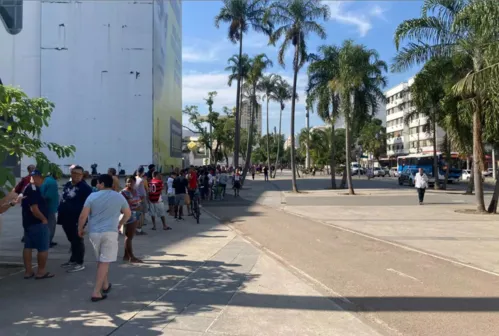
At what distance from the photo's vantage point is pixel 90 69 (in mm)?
34250

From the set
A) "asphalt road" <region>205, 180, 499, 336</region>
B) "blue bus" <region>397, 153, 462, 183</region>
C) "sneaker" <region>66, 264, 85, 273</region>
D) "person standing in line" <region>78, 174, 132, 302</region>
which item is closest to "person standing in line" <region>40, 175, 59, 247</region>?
"sneaker" <region>66, 264, 85, 273</region>

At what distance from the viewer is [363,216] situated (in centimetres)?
1702

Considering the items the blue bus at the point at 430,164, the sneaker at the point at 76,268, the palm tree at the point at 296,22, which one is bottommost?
the sneaker at the point at 76,268

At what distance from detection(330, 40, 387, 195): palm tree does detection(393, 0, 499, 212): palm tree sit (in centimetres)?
867

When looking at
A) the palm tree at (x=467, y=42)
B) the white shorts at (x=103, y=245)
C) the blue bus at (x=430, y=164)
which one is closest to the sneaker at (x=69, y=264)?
the white shorts at (x=103, y=245)

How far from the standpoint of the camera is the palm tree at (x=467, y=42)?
555 inches

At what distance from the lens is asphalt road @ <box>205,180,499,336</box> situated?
216 inches

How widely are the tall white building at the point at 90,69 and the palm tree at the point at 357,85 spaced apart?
14.8m

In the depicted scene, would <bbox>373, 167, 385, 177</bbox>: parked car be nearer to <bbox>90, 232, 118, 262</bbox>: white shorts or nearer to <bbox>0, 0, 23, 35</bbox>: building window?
<bbox>0, 0, 23, 35</bbox>: building window

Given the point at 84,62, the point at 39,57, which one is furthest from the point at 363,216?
the point at 39,57

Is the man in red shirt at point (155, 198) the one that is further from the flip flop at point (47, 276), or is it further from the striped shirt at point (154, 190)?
the flip flop at point (47, 276)

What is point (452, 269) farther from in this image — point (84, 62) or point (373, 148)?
point (373, 148)

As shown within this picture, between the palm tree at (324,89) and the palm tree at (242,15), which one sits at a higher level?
the palm tree at (242,15)

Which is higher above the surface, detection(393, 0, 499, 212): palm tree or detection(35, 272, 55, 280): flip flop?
detection(393, 0, 499, 212): palm tree
